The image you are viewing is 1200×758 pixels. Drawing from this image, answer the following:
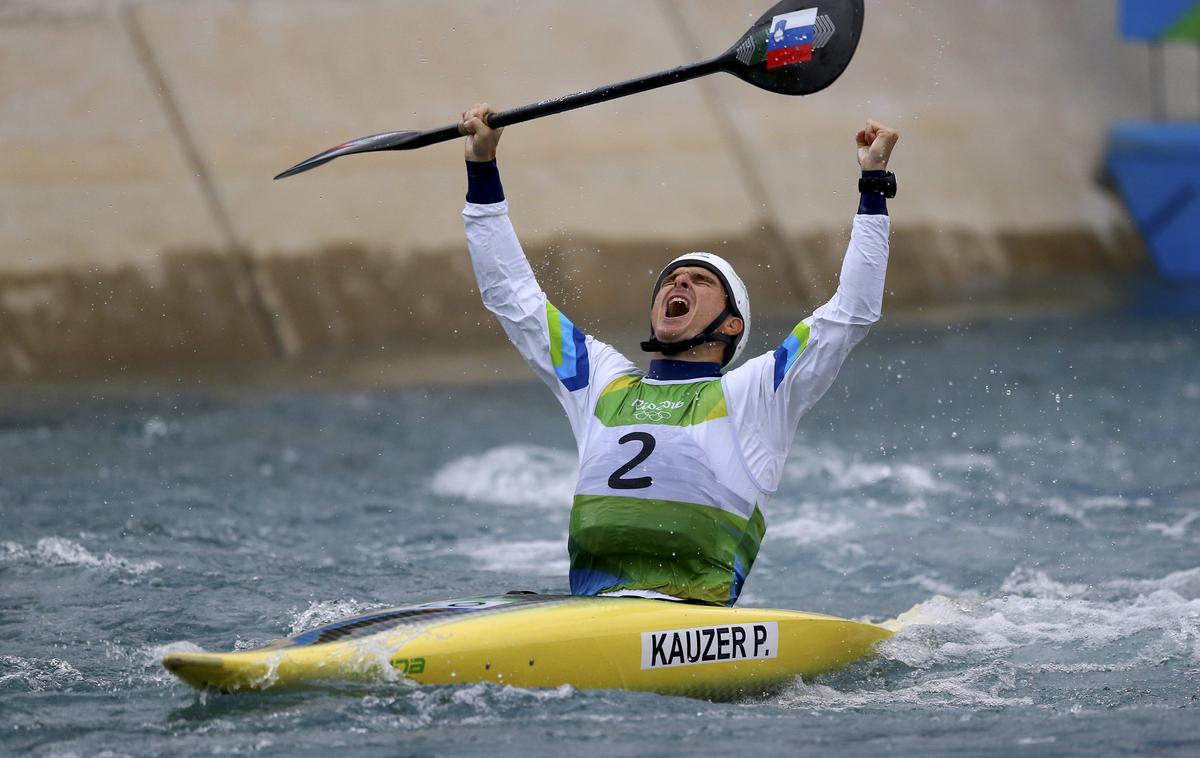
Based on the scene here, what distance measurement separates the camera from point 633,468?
503cm

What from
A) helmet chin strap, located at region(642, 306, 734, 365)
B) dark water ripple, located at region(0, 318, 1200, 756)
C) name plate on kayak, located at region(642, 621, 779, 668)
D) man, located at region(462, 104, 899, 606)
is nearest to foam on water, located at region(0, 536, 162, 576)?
dark water ripple, located at region(0, 318, 1200, 756)

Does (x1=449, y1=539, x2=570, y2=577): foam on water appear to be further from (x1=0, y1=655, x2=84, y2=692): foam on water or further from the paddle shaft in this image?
(x1=0, y1=655, x2=84, y2=692): foam on water

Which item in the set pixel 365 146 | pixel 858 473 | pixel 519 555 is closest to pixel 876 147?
pixel 365 146

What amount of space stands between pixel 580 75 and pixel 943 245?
311 centimetres

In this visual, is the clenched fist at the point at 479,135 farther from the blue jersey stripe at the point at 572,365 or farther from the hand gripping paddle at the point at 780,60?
→ the blue jersey stripe at the point at 572,365

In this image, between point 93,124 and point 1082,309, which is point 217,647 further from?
point 1082,309

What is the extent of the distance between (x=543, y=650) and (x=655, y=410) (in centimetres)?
→ 87

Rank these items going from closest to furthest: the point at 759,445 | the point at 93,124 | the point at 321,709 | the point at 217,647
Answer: the point at 321,709, the point at 759,445, the point at 217,647, the point at 93,124

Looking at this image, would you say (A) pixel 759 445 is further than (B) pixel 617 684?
Yes

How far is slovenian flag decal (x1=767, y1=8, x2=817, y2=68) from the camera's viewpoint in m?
5.50

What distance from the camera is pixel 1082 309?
13188 mm

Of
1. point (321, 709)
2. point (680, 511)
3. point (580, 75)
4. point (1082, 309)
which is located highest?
point (580, 75)

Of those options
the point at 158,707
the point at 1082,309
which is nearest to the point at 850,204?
the point at 1082,309

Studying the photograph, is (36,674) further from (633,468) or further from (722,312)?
(722,312)
